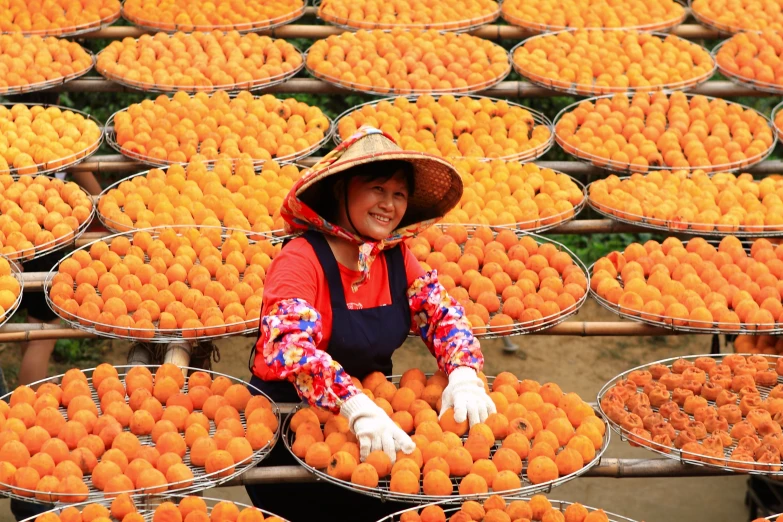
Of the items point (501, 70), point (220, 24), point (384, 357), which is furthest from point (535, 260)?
point (220, 24)

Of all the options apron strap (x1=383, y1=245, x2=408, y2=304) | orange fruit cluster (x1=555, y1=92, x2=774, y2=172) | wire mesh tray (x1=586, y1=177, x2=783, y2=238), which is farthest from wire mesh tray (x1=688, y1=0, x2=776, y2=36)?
apron strap (x1=383, y1=245, x2=408, y2=304)

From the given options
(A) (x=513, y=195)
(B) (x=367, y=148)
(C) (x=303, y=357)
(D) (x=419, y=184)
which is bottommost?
(A) (x=513, y=195)

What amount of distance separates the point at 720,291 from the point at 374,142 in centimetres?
213

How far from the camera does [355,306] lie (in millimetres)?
3959

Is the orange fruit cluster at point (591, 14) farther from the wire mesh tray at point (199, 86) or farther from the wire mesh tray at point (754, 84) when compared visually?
the wire mesh tray at point (199, 86)

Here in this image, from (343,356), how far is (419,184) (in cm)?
73

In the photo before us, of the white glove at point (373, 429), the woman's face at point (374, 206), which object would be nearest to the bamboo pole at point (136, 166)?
the woman's face at point (374, 206)

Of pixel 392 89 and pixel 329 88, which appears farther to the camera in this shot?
pixel 329 88

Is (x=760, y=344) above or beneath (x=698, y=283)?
beneath

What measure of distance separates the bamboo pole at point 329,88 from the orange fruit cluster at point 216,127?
1.63 ft

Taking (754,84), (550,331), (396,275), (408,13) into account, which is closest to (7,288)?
(396,275)

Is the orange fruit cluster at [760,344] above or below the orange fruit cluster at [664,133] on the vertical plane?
below

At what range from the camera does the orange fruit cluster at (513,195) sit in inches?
224

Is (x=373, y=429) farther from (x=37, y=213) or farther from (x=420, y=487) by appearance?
(x=37, y=213)
